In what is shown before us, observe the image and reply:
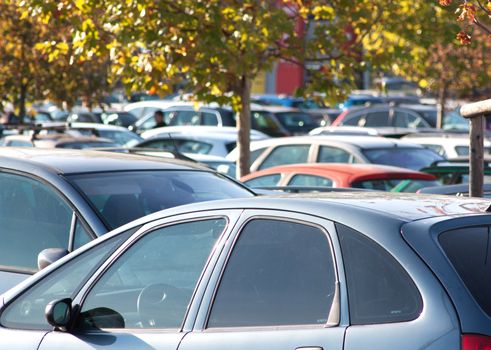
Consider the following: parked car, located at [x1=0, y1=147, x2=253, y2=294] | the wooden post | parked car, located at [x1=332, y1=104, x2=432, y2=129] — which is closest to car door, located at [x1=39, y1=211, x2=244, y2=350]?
parked car, located at [x1=0, y1=147, x2=253, y2=294]

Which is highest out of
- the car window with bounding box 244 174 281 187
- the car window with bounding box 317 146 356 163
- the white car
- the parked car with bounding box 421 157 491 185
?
the parked car with bounding box 421 157 491 185

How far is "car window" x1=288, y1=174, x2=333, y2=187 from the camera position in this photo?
1122 cm

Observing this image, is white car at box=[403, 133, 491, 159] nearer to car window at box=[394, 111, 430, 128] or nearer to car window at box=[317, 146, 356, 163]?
car window at box=[317, 146, 356, 163]

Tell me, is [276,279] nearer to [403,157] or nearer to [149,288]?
[149,288]

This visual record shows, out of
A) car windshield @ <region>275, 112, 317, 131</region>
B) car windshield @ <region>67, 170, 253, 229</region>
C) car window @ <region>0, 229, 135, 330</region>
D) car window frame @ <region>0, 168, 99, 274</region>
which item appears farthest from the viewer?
car windshield @ <region>275, 112, 317, 131</region>

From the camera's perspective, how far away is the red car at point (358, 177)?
10930 mm

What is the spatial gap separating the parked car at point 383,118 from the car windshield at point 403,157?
1395 centimetres

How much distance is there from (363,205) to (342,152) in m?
9.57

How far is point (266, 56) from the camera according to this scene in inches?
502

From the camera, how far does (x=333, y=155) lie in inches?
545

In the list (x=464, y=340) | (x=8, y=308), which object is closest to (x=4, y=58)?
(x=8, y=308)

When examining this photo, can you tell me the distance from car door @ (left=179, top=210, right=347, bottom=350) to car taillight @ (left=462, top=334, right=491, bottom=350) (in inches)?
17.6

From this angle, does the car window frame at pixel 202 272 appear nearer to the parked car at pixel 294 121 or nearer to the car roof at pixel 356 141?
the car roof at pixel 356 141

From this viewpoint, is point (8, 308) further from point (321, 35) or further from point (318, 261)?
point (321, 35)
